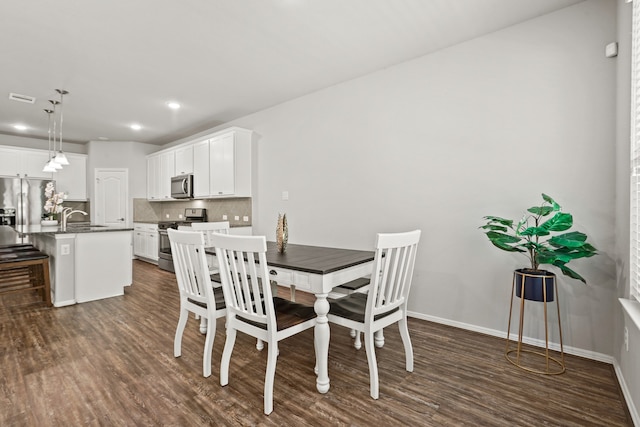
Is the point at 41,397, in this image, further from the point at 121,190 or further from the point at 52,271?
the point at 121,190

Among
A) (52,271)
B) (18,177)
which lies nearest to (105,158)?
(18,177)

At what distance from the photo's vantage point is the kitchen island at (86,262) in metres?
3.65

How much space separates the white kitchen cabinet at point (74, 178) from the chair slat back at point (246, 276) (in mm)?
6582

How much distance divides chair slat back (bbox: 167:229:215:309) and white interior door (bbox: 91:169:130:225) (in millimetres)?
5607

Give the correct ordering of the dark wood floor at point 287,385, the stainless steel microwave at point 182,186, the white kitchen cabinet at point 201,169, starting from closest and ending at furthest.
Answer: the dark wood floor at point 287,385
the white kitchen cabinet at point 201,169
the stainless steel microwave at point 182,186

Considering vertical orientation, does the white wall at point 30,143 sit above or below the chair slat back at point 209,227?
above

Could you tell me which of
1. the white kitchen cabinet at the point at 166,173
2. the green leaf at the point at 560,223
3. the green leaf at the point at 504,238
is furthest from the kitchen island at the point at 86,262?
the green leaf at the point at 560,223

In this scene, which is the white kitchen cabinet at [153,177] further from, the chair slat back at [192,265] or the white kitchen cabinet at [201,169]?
the chair slat back at [192,265]

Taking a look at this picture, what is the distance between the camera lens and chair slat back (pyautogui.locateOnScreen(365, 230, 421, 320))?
5.82ft

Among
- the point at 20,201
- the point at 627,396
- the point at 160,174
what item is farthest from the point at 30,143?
the point at 627,396

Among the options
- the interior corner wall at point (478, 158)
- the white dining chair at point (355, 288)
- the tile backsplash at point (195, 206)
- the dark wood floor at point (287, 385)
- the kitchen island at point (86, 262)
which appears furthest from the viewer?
the tile backsplash at point (195, 206)

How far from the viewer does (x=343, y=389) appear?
192cm

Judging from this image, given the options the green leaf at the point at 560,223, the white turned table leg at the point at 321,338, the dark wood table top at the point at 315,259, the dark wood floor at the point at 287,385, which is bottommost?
the dark wood floor at the point at 287,385

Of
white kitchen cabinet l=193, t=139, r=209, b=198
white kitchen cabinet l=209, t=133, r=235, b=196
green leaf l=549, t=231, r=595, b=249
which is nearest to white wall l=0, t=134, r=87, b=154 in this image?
white kitchen cabinet l=193, t=139, r=209, b=198
